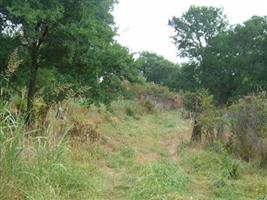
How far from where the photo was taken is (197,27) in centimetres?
3406

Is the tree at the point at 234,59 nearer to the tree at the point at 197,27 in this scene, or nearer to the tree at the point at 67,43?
the tree at the point at 197,27

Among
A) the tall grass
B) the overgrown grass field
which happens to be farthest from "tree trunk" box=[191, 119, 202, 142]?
the tall grass

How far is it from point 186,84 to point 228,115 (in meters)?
21.4

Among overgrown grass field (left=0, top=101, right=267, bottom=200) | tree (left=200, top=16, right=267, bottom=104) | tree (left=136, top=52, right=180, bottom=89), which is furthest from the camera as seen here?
tree (left=136, top=52, right=180, bottom=89)

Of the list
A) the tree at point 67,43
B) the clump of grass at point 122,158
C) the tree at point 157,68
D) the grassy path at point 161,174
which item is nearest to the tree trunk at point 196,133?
the grassy path at point 161,174

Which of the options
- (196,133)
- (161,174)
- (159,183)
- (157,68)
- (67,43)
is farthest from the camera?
(157,68)

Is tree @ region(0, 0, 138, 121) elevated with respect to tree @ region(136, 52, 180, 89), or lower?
lower

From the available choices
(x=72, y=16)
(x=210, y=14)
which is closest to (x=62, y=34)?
(x=72, y=16)

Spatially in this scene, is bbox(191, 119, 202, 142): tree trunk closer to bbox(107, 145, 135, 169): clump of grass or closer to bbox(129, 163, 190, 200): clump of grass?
bbox(107, 145, 135, 169): clump of grass

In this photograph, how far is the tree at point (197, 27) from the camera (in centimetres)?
3388

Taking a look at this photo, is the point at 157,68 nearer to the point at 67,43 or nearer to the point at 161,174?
the point at 67,43

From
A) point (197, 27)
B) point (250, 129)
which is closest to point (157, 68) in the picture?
point (197, 27)

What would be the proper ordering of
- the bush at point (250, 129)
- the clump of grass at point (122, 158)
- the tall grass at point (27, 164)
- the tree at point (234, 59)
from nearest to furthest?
the tall grass at point (27, 164) → the clump of grass at point (122, 158) → the bush at point (250, 129) → the tree at point (234, 59)

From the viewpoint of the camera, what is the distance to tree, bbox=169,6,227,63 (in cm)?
3388
